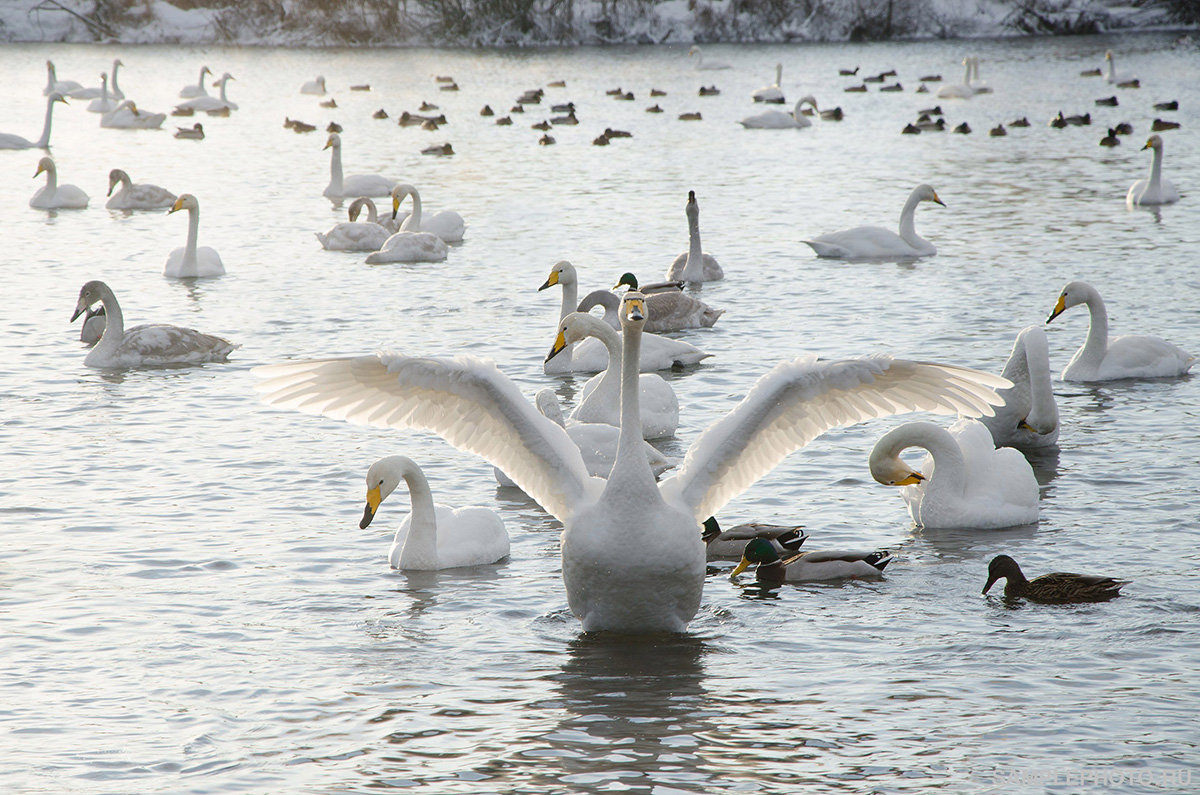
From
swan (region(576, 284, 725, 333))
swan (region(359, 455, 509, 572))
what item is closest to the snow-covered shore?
swan (region(576, 284, 725, 333))

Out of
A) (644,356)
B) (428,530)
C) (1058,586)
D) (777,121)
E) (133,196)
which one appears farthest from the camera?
(777,121)

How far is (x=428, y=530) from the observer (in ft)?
27.5

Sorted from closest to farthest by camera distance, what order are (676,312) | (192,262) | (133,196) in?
1. (676,312)
2. (192,262)
3. (133,196)

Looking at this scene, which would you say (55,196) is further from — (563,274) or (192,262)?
(563,274)

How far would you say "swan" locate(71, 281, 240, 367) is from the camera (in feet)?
44.2

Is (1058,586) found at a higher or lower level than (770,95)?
lower

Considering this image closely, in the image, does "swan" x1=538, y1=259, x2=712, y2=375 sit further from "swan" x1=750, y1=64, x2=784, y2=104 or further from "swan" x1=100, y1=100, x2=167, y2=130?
"swan" x1=750, y1=64, x2=784, y2=104

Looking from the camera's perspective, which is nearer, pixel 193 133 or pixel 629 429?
pixel 629 429

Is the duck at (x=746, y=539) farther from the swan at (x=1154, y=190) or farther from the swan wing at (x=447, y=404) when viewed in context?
the swan at (x=1154, y=190)

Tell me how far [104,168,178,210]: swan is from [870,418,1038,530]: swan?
58.1 feet

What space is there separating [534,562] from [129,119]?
3283cm

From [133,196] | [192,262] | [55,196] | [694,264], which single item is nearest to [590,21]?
[133,196]

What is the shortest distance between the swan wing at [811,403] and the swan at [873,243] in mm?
11768

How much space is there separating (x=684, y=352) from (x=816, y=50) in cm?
5479
